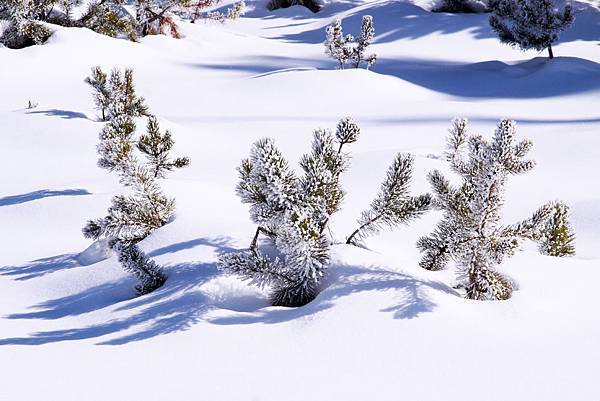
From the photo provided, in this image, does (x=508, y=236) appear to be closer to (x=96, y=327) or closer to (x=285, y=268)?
(x=285, y=268)

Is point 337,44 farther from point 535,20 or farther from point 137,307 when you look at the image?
point 137,307

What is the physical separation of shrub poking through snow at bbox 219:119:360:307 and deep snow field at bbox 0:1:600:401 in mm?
145

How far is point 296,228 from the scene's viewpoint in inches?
103

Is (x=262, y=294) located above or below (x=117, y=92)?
below

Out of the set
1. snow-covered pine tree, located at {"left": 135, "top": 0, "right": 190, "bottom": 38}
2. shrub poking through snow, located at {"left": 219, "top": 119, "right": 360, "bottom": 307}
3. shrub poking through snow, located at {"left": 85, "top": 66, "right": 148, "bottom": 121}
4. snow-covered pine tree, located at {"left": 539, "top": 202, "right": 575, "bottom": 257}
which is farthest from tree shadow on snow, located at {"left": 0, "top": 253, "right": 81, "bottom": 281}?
snow-covered pine tree, located at {"left": 135, "top": 0, "right": 190, "bottom": 38}

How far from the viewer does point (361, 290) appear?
8.81ft

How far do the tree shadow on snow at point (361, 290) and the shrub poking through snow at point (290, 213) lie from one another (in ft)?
0.37

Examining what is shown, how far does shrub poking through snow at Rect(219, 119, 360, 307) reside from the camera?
8.64ft

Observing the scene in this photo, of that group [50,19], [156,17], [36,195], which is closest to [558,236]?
[36,195]

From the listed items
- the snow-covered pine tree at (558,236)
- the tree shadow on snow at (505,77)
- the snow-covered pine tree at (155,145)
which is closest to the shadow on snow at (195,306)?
the snow-covered pine tree at (558,236)

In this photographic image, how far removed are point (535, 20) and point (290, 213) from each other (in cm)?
1580

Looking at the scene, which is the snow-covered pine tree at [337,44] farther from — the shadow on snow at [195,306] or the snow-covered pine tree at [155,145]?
the shadow on snow at [195,306]

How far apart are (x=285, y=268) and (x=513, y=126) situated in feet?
4.24

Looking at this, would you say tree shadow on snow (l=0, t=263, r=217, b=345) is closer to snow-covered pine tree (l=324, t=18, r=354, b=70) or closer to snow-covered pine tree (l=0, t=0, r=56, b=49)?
snow-covered pine tree (l=0, t=0, r=56, b=49)
